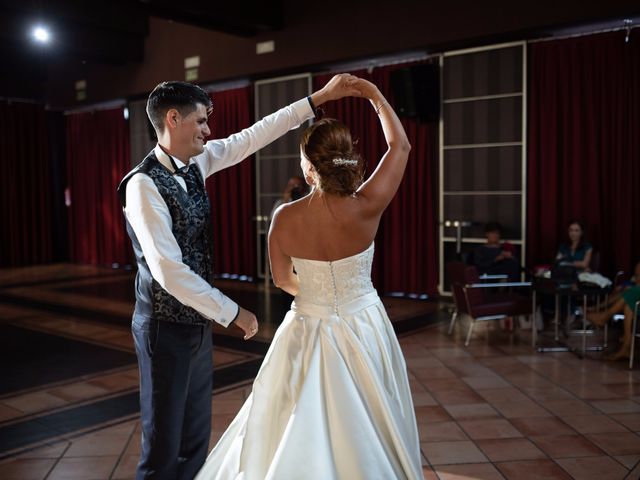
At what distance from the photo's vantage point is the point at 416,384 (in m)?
4.51

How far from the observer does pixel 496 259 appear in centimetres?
657

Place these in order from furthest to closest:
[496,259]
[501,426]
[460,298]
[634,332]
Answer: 1. [496,259]
2. [460,298]
3. [634,332]
4. [501,426]

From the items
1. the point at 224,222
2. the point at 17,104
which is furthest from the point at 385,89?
the point at 17,104

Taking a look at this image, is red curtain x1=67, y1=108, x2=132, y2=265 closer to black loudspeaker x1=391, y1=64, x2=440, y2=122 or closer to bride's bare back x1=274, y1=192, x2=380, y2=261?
→ black loudspeaker x1=391, y1=64, x2=440, y2=122

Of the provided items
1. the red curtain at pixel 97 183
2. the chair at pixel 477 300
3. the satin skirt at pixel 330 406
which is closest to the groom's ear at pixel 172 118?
the satin skirt at pixel 330 406

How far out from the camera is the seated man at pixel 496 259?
6512mm

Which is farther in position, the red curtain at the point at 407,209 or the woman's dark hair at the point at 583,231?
the red curtain at the point at 407,209

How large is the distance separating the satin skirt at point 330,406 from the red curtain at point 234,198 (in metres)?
7.54

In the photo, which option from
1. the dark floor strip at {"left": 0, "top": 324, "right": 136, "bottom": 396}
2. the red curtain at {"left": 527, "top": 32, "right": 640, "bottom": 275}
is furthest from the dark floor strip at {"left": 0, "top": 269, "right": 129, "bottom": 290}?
the red curtain at {"left": 527, "top": 32, "right": 640, "bottom": 275}

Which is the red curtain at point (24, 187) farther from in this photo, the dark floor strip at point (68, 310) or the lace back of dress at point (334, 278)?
the lace back of dress at point (334, 278)

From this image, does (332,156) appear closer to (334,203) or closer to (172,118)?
(334,203)

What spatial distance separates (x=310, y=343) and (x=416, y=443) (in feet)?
1.63

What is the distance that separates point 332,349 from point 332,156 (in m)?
0.61

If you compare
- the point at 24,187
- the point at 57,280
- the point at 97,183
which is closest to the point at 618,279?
the point at 57,280
